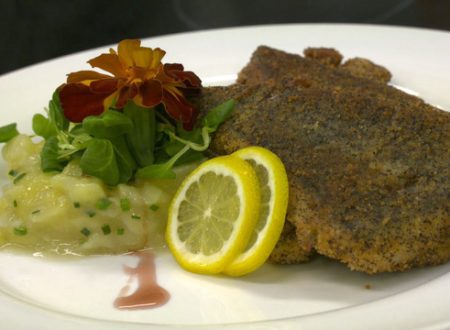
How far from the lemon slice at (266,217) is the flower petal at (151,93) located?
63 cm

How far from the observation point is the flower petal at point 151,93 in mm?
2977

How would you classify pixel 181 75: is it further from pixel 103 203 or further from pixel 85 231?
→ pixel 85 231

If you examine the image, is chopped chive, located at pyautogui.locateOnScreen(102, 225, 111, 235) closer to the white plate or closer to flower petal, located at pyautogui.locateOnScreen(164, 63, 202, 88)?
the white plate

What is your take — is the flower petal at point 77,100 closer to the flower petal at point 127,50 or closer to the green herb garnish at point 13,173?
the flower petal at point 127,50

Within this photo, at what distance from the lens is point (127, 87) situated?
302cm

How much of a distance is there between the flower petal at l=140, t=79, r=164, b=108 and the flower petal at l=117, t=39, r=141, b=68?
0.15 m

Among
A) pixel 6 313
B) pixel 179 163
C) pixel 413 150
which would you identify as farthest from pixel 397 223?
pixel 6 313

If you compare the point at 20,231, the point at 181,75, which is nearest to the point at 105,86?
the point at 181,75

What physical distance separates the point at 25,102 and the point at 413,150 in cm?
263

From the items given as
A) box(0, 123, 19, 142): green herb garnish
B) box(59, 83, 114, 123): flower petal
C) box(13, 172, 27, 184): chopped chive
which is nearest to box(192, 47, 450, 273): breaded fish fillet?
box(59, 83, 114, 123): flower petal

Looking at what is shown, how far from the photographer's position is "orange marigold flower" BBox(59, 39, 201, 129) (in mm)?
3010

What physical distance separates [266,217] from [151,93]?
2.90ft

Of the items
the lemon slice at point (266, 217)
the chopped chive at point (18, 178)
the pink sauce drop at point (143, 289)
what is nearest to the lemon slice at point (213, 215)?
the lemon slice at point (266, 217)

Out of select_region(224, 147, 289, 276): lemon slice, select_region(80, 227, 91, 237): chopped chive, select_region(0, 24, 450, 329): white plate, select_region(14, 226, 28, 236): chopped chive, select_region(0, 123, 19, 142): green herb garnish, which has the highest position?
select_region(0, 123, 19, 142): green herb garnish
